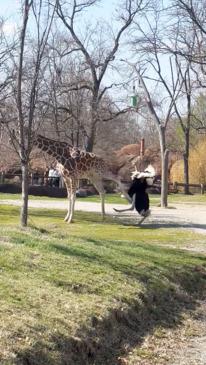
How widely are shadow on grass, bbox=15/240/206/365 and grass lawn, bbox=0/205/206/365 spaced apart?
0.04ft

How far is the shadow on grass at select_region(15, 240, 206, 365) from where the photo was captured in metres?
6.51

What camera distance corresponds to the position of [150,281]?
10234 mm

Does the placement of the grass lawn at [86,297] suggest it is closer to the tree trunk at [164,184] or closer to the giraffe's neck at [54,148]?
the giraffe's neck at [54,148]

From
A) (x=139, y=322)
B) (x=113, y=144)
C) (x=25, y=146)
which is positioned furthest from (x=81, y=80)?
(x=139, y=322)

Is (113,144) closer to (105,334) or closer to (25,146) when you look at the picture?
(25,146)

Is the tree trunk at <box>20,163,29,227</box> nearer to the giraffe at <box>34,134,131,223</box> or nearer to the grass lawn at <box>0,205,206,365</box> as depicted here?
the grass lawn at <box>0,205,206,365</box>

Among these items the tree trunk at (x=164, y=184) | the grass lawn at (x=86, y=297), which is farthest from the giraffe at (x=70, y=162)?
the tree trunk at (x=164, y=184)

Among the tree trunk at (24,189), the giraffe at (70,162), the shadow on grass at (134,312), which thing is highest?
the giraffe at (70,162)

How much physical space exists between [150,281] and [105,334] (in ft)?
9.28

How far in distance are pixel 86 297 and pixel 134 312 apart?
2.42 ft

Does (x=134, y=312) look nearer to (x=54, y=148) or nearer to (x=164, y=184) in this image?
(x=54, y=148)

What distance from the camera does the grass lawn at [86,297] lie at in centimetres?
652

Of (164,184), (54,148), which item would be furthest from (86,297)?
(164,184)

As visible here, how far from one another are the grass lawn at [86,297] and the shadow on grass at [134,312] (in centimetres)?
1
